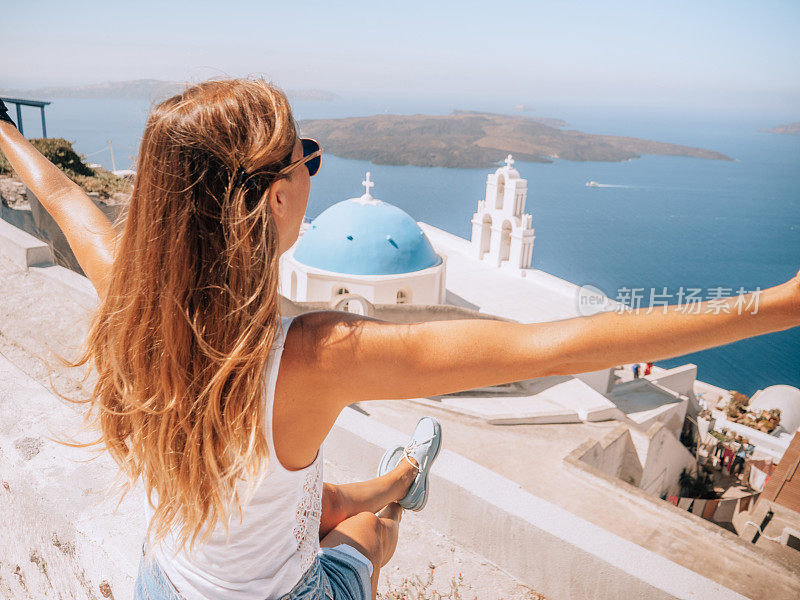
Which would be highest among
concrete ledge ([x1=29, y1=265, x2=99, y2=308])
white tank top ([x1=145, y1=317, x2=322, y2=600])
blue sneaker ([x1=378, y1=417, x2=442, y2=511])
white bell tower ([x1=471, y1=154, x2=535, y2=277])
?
white tank top ([x1=145, y1=317, x2=322, y2=600])

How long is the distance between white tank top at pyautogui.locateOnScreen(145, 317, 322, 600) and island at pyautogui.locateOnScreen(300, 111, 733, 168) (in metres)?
108

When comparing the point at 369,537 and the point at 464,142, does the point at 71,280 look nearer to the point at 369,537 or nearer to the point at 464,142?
the point at 369,537

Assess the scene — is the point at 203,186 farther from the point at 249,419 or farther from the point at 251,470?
the point at 251,470

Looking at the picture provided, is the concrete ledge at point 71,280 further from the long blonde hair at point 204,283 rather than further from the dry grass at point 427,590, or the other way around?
the long blonde hair at point 204,283

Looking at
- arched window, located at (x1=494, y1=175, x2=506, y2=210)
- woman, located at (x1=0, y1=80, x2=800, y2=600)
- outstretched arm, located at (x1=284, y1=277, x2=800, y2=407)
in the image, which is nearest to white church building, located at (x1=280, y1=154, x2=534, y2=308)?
arched window, located at (x1=494, y1=175, x2=506, y2=210)

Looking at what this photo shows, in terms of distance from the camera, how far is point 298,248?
1755 centimetres

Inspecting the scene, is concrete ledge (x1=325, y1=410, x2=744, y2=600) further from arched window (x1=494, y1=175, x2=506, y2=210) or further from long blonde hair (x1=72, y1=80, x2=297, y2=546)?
arched window (x1=494, y1=175, x2=506, y2=210)

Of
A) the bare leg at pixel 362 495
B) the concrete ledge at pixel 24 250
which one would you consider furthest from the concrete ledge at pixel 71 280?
the bare leg at pixel 362 495

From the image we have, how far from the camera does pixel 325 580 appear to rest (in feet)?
5.18

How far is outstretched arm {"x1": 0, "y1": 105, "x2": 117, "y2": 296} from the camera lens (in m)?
1.73

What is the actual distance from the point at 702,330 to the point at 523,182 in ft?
73.0

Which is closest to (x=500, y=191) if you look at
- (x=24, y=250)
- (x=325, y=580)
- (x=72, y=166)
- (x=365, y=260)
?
(x=365, y=260)

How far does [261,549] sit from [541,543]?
4.73ft

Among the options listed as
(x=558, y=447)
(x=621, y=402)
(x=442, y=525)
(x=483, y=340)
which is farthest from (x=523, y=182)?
(x=483, y=340)
